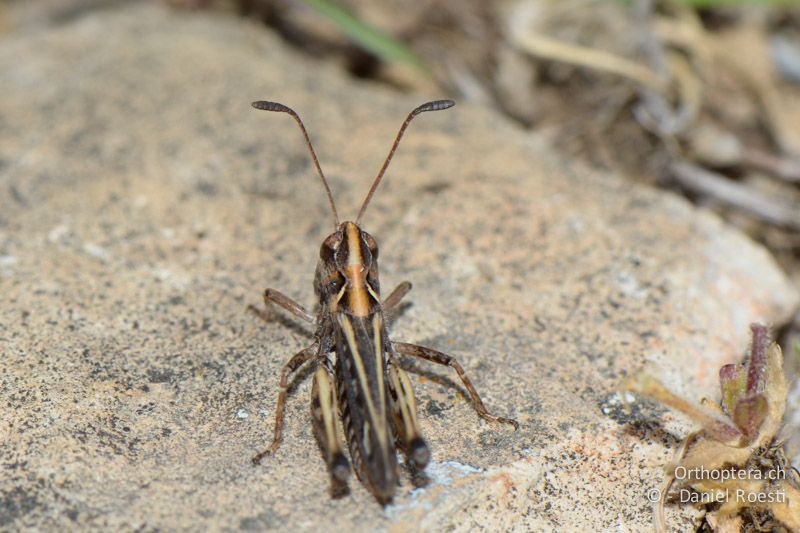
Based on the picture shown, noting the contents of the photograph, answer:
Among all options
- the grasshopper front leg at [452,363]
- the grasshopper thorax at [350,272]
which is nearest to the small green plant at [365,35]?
the grasshopper thorax at [350,272]

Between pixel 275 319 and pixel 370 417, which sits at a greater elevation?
pixel 370 417

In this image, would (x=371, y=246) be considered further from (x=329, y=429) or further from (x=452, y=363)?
(x=329, y=429)

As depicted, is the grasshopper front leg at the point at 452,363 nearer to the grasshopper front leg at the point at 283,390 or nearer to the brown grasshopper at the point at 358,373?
the brown grasshopper at the point at 358,373

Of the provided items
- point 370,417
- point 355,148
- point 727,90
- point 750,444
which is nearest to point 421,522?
point 370,417

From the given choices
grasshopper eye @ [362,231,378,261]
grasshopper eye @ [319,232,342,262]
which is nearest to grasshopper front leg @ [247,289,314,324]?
grasshopper eye @ [319,232,342,262]

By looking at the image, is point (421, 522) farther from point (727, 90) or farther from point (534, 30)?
point (727, 90)

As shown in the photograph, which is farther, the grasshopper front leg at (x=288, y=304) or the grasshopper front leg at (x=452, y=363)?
the grasshopper front leg at (x=288, y=304)
